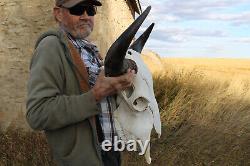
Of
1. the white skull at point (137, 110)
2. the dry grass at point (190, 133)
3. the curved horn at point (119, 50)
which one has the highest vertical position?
the curved horn at point (119, 50)

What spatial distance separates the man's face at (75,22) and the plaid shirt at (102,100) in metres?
0.05

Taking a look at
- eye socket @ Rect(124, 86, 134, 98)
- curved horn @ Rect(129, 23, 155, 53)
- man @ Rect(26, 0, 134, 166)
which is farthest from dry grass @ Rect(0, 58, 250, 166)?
eye socket @ Rect(124, 86, 134, 98)

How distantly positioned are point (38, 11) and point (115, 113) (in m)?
4.70

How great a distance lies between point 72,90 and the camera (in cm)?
248

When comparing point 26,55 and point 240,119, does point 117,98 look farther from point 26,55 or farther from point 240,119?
point 240,119

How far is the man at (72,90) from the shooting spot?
7.68ft

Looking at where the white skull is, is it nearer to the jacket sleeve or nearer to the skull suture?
the skull suture

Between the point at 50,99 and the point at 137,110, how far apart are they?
1.69 feet

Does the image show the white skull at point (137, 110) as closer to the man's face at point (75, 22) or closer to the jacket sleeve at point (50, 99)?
the jacket sleeve at point (50, 99)

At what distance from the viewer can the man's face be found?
2572 mm

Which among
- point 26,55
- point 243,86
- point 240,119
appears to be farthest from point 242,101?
→ point 26,55

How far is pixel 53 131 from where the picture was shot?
247cm

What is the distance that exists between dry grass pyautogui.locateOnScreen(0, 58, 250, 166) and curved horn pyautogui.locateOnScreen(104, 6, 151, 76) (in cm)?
360

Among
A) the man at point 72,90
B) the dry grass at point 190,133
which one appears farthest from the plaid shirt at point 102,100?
the dry grass at point 190,133
